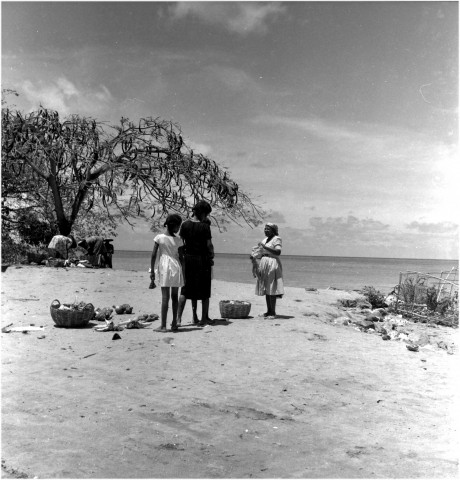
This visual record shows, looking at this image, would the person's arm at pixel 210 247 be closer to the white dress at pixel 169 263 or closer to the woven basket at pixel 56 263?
the white dress at pixel 169 263

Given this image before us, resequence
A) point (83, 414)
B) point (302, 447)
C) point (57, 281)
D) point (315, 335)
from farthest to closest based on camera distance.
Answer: point (57, 281) < point (315, 335) < point (83, 414) < point (302, 447)

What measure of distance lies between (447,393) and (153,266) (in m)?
4.18

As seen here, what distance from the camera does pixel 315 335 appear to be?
7773mm

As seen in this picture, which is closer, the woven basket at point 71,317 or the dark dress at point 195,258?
the dark dress at point 195,258

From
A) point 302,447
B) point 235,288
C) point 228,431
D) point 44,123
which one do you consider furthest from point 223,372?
point 44,123

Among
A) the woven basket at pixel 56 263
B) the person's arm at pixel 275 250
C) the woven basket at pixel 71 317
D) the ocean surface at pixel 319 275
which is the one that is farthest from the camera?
the ocean surface at pixel 319 275

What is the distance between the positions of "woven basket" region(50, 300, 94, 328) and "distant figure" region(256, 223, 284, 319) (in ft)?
8.99

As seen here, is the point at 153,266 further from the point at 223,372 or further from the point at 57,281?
the point at 57,281

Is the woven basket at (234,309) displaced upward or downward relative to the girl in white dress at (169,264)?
downward

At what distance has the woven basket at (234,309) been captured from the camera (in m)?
8.86

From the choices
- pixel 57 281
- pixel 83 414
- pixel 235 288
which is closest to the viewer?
pixel 83 414

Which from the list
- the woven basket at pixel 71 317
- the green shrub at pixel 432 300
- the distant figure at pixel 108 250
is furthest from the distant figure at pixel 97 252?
the green shrub at pixel 432 300

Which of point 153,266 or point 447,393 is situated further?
point 153,266

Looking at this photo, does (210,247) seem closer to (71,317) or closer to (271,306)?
(271,306)
